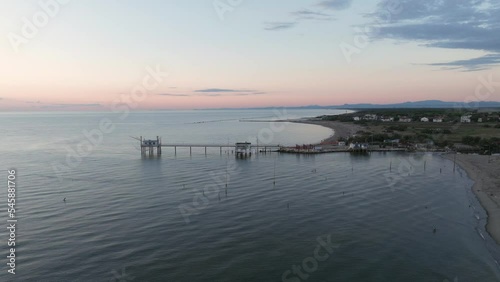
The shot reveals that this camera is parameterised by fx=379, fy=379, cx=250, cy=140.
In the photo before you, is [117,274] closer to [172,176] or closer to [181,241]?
[181,241]

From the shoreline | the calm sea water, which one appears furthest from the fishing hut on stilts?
the shoreline

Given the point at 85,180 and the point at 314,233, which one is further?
the point at 85,180

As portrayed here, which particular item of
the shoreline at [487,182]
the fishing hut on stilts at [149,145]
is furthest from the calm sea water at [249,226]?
the fishing hut on stilts at [149,145]

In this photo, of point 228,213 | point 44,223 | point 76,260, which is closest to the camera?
point 76,260

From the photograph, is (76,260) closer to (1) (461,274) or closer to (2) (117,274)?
(2) (117,274)

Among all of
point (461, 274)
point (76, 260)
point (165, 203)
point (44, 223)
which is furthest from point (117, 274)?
point (461, 274)

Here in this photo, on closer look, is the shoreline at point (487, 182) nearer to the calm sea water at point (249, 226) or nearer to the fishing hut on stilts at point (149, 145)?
the calm sea water at point (249, 226)

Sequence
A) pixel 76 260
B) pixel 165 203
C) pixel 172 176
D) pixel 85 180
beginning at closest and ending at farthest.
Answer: pixel 76 260
pixel 165 203
pixel 85 180
pixel 172 176
